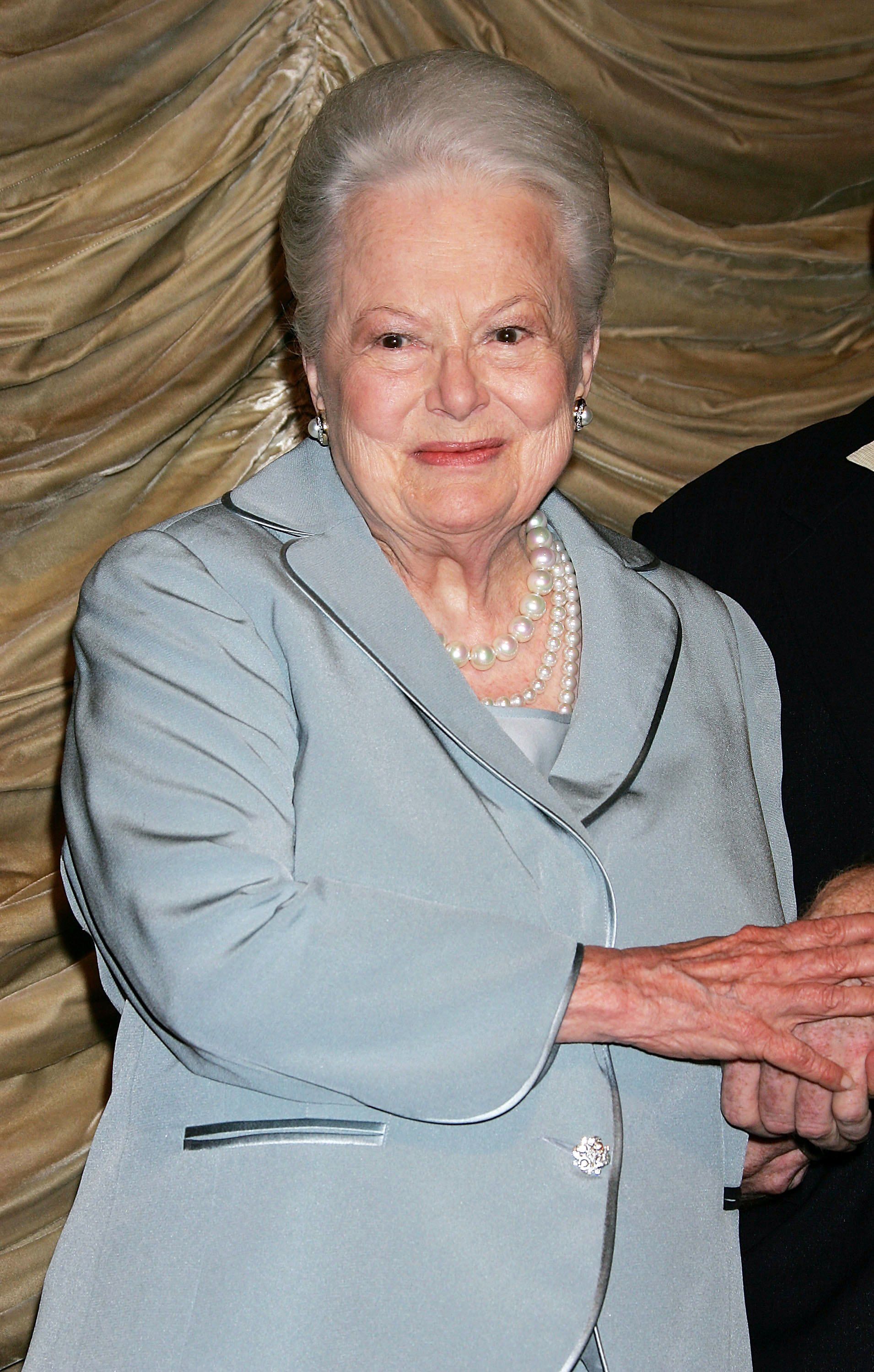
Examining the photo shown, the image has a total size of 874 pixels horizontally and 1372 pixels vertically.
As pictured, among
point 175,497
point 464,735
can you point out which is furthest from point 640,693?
point 175,497

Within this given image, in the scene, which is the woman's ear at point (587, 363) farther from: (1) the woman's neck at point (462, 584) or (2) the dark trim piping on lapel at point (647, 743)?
(2) the dark trim piping on lapel at point (647, 743)

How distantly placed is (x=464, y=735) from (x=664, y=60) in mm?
1643

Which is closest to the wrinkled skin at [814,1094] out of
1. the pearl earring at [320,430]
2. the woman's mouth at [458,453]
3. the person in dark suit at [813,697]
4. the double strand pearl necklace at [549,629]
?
the person in dark suit at [813,697]

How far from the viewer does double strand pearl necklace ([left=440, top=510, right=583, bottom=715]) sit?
68.1 inches

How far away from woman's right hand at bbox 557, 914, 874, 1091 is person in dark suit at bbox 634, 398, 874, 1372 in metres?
0.23

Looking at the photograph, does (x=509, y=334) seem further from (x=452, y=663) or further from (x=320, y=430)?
(x=452, y=663)

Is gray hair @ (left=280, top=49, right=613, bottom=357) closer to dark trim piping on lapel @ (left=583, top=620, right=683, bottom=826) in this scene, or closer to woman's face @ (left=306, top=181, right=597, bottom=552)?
woman's face @ (left=306, top=181, right=597, bottom=552)

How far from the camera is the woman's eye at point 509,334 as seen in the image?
1.59m

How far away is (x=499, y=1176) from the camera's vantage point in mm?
1409

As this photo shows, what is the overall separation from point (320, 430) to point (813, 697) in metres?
0.80

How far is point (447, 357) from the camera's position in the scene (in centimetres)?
157

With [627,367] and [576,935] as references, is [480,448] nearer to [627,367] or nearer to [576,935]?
[576,935]

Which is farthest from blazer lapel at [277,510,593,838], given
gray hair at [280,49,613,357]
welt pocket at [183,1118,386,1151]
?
welt pocket at [183,1118,386,1151]

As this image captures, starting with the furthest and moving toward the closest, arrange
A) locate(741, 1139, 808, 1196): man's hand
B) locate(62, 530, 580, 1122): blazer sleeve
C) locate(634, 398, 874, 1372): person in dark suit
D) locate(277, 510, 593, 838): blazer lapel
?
locate(634, 398, 874, 1372): person in dark suit, locate(741, 1139, 808, 1196): man's hand, locate(277, 510, 593, 838): blazer lapel, locate(62, 530, 580, 1122): blazer sleeve
